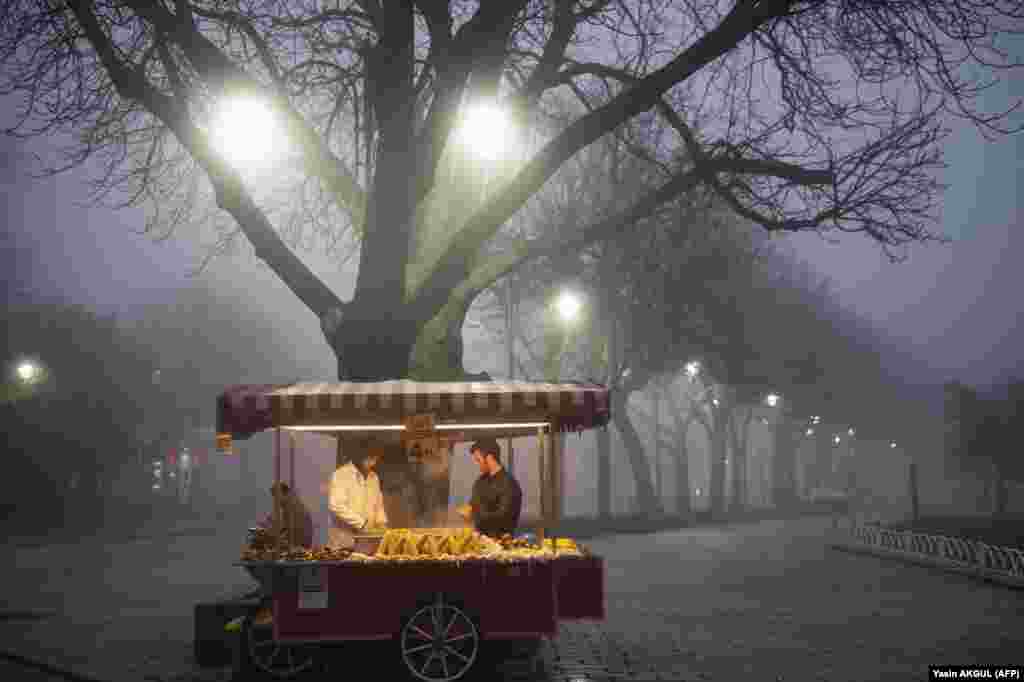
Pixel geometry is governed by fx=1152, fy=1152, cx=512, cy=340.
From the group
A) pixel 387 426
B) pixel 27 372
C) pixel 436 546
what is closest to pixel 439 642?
pixel 436 546

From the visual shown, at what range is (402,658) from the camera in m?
10.5

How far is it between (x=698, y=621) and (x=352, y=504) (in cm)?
543

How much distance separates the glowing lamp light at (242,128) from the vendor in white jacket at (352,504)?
4.47m

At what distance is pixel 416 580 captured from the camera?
10.6 meters

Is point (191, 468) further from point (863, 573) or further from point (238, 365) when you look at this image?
point (863, 573)

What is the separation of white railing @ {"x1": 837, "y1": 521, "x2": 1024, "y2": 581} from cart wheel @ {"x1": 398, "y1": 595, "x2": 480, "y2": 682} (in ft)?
42.8

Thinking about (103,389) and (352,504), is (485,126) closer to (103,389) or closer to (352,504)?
(352,504)

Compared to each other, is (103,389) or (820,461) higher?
(103,389)

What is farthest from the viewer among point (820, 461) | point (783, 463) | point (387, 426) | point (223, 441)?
point (820, 461)

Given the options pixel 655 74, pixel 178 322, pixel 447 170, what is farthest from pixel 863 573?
pixel 178 322

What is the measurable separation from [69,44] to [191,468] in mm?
64155

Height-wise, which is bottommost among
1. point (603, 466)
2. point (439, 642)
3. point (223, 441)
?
point (439, 642)

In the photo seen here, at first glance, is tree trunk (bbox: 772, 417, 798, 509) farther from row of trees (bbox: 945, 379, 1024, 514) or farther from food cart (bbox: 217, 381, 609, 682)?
food cart (bbox: 217, 381, 609, 682)

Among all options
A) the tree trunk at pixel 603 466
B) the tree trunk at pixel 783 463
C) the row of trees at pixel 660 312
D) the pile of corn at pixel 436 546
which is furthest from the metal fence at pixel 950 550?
the tree trunk at pixel 783 463
